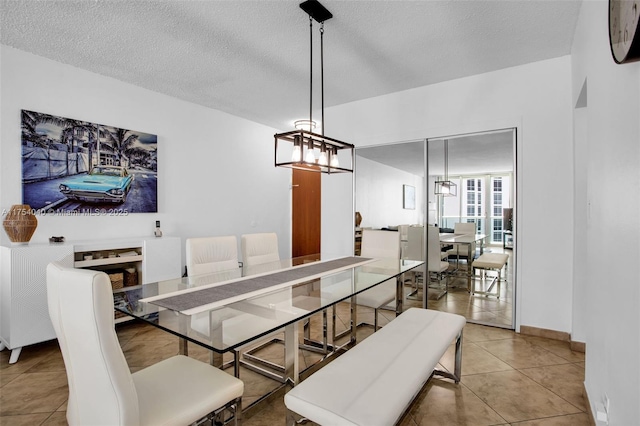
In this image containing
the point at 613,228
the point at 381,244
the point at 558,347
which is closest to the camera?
the point at 613,228

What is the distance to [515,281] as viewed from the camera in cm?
330

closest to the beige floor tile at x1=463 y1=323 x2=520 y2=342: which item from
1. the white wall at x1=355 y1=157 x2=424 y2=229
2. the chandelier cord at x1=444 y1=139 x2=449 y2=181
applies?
the white wall at x1=355 y1=157 x2=424 y2=229

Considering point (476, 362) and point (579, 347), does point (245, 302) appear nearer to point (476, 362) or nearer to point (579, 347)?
point (476, 362)

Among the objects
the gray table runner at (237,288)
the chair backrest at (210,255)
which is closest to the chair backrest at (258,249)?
the chair backrest at (210,255)

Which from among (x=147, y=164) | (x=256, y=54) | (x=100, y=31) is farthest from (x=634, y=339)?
(x=147, y=164)

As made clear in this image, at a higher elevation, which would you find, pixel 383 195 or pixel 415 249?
pixel 383 195

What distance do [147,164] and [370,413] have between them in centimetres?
372

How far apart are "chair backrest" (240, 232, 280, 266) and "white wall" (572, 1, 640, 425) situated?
2521 mm

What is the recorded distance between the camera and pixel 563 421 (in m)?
1.86

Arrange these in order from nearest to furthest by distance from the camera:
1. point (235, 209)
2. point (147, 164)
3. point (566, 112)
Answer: point (566, 112)
point (147, 164)
point (235, 209)

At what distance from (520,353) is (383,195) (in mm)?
2306

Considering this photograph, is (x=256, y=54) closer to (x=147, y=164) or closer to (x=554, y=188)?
(x=147, y=164)

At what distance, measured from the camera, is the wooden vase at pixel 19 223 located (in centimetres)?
271

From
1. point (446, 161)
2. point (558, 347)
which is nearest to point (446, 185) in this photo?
point (446, 161)
